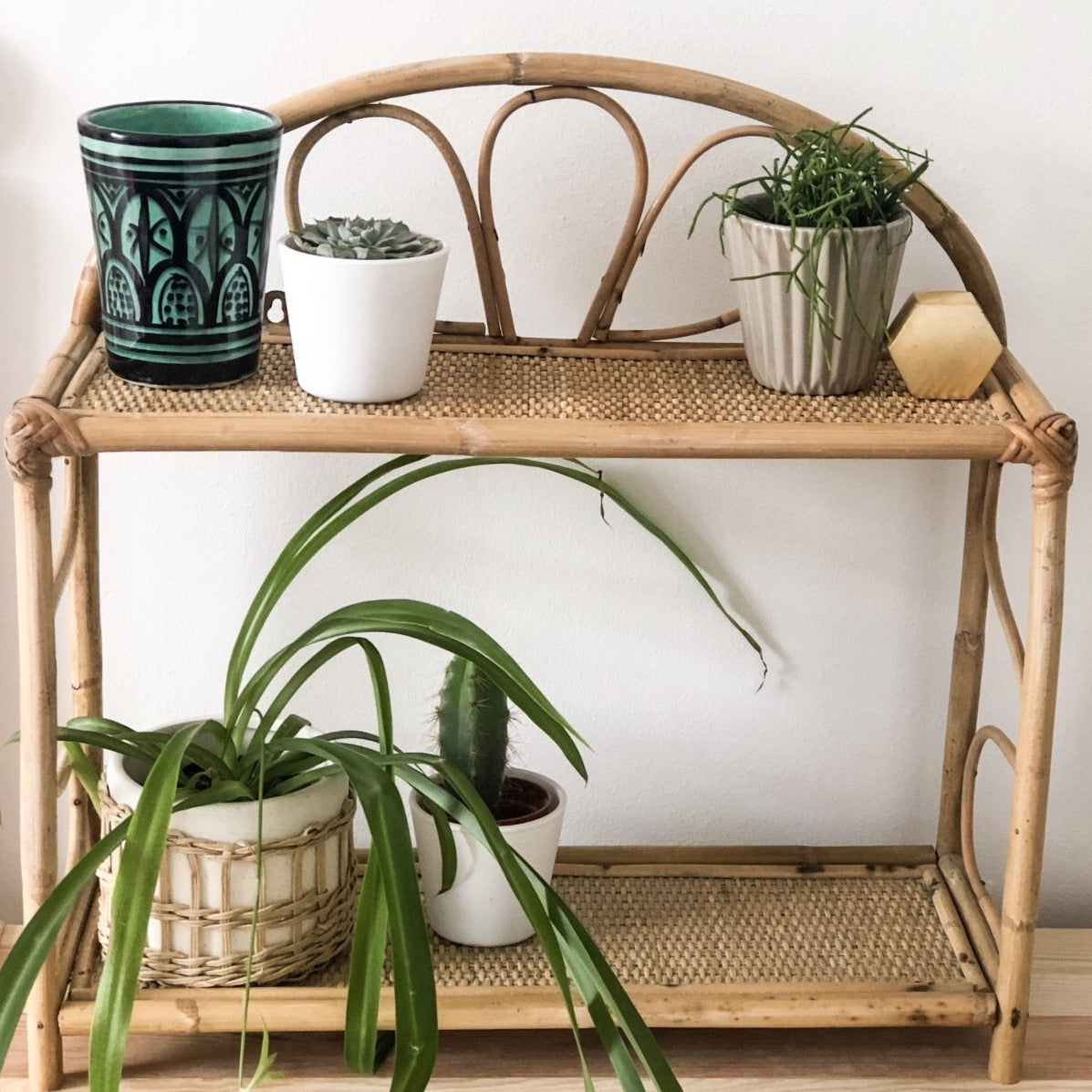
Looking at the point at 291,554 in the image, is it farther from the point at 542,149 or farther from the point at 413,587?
the point at 542,149

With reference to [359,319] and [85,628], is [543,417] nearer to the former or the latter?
[359,319]

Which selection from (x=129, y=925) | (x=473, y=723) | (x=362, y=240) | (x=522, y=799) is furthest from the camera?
(x=522, y=799)

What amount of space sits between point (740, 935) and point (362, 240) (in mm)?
595

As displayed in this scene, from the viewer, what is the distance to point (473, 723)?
1069mm

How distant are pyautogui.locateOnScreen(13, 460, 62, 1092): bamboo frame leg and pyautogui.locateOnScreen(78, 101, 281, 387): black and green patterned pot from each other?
0.36 ft

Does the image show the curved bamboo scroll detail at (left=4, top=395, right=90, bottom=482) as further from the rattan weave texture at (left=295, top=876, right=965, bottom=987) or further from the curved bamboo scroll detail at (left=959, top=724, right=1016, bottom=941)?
the curved bamboo scroll detail at (left=959, top=724, right=1016, bottom=941)

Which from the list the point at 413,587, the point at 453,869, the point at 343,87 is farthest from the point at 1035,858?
the point at 343,87

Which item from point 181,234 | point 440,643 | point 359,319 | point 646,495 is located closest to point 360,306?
point 359,319

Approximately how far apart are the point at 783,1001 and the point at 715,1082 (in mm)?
81

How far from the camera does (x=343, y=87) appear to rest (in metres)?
1.04

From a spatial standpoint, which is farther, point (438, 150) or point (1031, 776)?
point (438, 150)

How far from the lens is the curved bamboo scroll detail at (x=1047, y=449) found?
36.3 inches

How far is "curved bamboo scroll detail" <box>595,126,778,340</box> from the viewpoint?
1072mm

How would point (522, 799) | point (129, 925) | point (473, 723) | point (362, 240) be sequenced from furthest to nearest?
point (522, 799) → point (473, 723) → point (362, 240) → point (129, 925)
